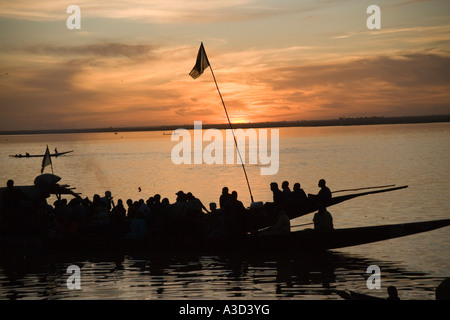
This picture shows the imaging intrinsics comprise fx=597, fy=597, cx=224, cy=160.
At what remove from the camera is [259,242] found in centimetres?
1844

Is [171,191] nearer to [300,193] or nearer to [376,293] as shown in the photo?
[300,193]

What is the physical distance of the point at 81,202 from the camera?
2134 centimetres

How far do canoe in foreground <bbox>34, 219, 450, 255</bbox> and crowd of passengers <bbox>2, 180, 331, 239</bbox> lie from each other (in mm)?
293

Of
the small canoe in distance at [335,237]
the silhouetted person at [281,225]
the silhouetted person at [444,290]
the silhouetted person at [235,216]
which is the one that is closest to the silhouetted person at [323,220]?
the small canoe in distance at [335,237]

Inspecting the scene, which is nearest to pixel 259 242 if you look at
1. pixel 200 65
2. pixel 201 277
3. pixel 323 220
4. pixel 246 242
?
pixel 246 242

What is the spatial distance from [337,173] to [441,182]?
14532mm

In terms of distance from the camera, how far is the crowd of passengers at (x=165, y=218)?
1838 centimetres

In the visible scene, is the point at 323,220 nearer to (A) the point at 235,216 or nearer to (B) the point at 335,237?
(B) the point at 335,237

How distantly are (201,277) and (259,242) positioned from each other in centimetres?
254

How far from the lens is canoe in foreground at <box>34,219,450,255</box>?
17781mm

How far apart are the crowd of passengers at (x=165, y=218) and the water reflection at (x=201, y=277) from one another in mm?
869

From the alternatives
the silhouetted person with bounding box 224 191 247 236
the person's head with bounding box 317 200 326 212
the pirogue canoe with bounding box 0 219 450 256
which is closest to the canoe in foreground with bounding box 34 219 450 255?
the pirogue canoe with bounding box 0 219 450 256
